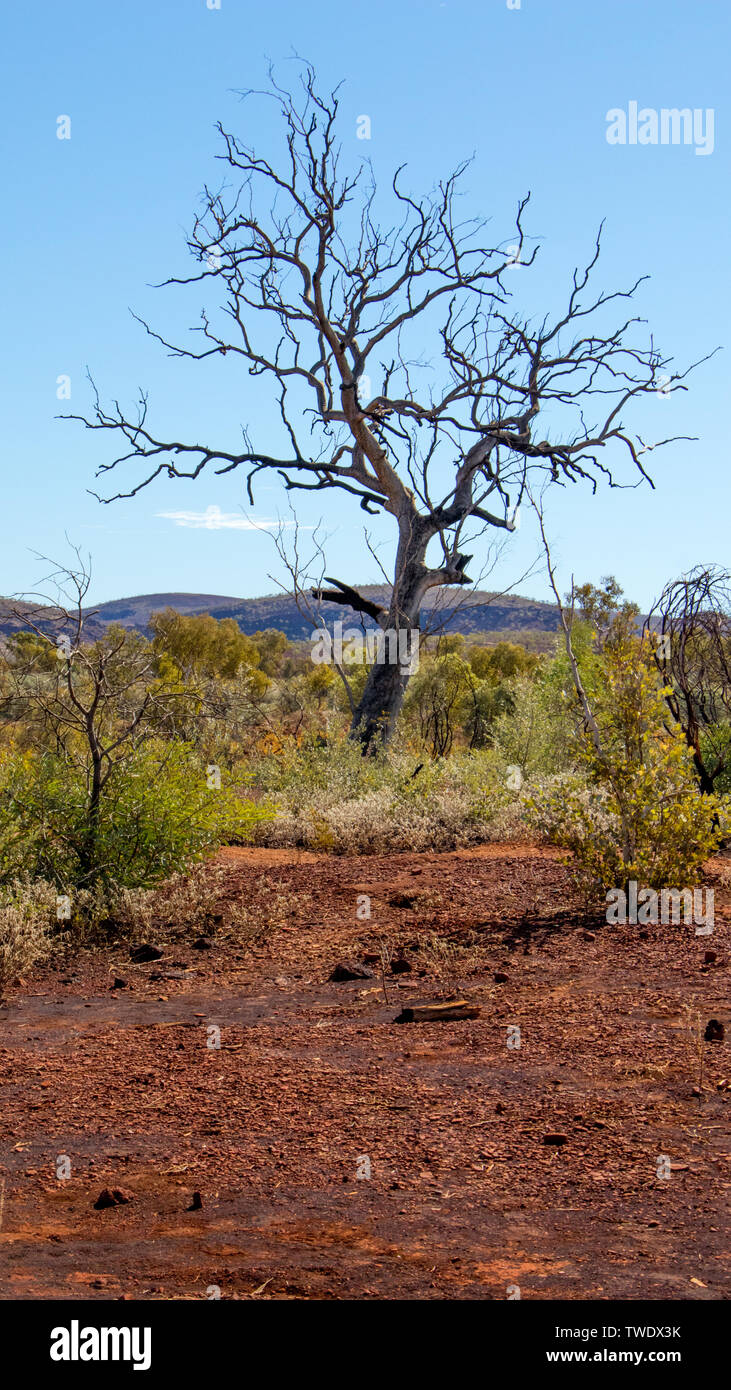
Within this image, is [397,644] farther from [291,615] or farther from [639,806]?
[291,615]

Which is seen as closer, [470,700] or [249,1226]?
[249,1226]

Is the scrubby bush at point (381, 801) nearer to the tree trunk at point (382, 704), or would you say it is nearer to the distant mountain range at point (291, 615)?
the tree trunk at point (382, 704)

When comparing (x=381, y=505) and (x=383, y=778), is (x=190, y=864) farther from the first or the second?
(x=381, y=505)

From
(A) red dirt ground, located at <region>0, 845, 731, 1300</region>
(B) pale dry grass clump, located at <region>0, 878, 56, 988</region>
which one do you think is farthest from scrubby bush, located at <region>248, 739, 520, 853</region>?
(B) pale dry grass clump, located at <region>0, 878, 56, 988</region>

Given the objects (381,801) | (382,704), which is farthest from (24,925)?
(382,704)

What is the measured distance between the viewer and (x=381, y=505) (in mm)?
17016

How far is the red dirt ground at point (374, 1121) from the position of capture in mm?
3359

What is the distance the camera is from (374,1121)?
449 cm

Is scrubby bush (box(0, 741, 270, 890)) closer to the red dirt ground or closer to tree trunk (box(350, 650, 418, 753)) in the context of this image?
the red dirt ground

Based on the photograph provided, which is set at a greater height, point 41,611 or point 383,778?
point 41,611

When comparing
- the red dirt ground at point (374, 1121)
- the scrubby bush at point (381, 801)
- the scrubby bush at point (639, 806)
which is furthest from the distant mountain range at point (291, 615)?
the red dirt ground at point (374, 1121)

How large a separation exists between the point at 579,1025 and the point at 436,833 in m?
6.32

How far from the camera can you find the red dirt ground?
132 inches
